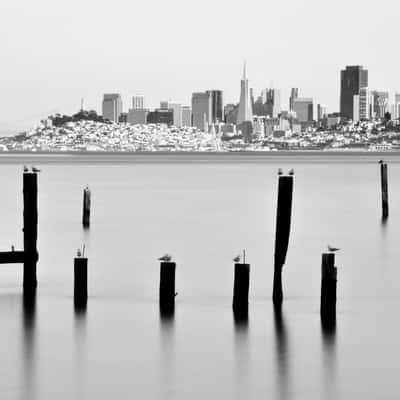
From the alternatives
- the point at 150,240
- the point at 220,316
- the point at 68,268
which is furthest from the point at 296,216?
the point at 220,316

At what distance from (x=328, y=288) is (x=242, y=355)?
195cm

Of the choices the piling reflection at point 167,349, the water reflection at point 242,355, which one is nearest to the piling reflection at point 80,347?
the piling reflection at point 167,349

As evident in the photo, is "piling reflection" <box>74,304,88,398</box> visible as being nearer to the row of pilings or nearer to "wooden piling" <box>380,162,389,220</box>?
the row of pilings

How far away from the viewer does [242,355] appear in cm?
1551

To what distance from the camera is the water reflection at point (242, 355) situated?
13688 mm

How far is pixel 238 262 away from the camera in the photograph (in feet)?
55.0

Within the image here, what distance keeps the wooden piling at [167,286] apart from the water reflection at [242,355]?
1134 mm

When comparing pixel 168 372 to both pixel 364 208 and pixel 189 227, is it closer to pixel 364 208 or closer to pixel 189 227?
pixel 189 227

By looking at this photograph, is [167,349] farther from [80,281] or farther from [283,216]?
[283,216]

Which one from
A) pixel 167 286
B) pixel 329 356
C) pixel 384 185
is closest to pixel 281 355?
pixel 329 356

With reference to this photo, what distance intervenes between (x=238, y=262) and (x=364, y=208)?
35.4 m

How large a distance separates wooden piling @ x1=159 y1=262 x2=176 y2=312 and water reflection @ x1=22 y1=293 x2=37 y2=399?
219 centimetres

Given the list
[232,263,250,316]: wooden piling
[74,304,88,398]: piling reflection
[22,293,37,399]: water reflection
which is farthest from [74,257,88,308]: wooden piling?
[232,263,250,316]: wooden piling

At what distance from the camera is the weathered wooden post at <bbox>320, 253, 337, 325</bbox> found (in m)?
16.2
